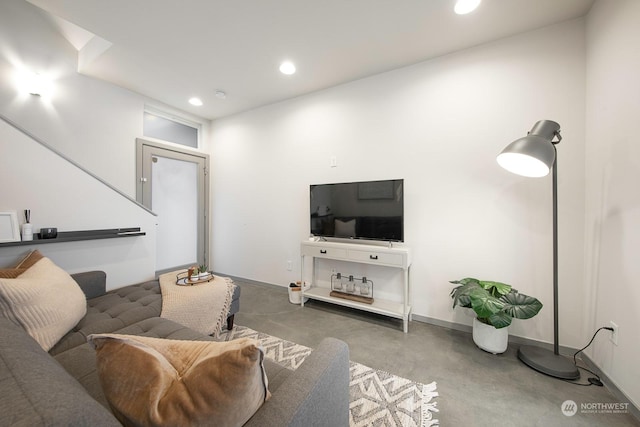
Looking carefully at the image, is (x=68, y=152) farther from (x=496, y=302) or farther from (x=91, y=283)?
(x=496, y=302)

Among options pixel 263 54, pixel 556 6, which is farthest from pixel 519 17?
pixel 263 54

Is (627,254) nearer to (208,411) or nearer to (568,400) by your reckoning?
(568,400)

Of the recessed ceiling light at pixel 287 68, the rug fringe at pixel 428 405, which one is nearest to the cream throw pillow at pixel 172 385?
the rug fringe at pixel 428 405

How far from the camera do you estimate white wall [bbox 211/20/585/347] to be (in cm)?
194

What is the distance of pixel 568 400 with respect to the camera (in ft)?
4.89

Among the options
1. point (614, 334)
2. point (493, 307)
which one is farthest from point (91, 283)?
point (614, 334)

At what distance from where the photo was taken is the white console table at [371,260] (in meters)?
2.30

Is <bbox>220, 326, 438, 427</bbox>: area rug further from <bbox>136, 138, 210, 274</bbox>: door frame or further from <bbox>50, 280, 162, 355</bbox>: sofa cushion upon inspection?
<bbox>136, 138, 210, 274</bbox>: door frame

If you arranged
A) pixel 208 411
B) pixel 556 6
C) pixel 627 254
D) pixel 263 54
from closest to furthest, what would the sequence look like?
pixel 208 411 < pixel 627 254 < pixel 556 6 < pixel 263 54

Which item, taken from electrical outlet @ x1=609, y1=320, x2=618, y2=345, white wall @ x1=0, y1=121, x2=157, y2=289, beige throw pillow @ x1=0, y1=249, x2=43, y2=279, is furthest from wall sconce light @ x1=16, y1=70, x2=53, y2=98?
electrical outlet @ x1=609, y1=320, x2=618, y2=345

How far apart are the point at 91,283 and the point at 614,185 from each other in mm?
3796

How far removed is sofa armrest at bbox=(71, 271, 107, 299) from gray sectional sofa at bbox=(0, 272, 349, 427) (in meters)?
0.21

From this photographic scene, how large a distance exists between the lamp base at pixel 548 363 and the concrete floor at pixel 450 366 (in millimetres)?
45

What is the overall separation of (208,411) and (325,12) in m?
2.45
